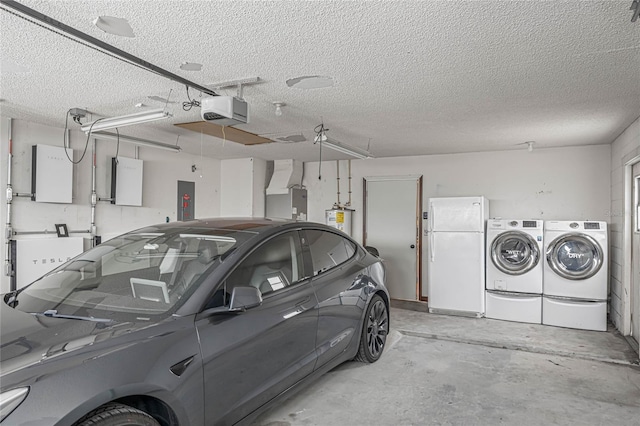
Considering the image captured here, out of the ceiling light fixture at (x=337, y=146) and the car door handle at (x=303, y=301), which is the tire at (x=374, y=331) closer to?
the car door handle at (x=303, y=301)

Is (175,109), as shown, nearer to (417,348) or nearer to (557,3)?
(557,3)

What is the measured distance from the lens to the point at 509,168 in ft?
18.2

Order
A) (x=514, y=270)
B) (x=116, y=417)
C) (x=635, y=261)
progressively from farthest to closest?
(x=514, y=270), (x=635, y=261), (x=116, y=417)

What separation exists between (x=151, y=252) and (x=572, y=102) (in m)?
3.38

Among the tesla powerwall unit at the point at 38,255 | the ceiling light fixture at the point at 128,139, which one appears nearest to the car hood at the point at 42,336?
the tesla powerwall unit at the point at 38,255

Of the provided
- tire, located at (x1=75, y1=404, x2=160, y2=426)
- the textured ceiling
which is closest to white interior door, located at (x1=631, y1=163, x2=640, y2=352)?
the textured ceiling

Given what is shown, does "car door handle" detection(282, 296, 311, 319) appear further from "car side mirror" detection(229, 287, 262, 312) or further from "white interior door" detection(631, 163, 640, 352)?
"white interior door" detection(631, 163, 640, 352)

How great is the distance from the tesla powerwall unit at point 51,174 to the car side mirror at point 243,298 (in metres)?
3.26

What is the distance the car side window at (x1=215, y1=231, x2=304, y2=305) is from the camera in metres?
2.08

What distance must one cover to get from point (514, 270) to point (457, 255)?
0.69m

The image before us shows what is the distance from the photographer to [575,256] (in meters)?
4.63

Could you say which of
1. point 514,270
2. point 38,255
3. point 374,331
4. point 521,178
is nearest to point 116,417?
point 374,331

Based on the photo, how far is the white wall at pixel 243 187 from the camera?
634cm

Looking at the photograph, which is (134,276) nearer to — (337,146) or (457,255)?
(337,146)
